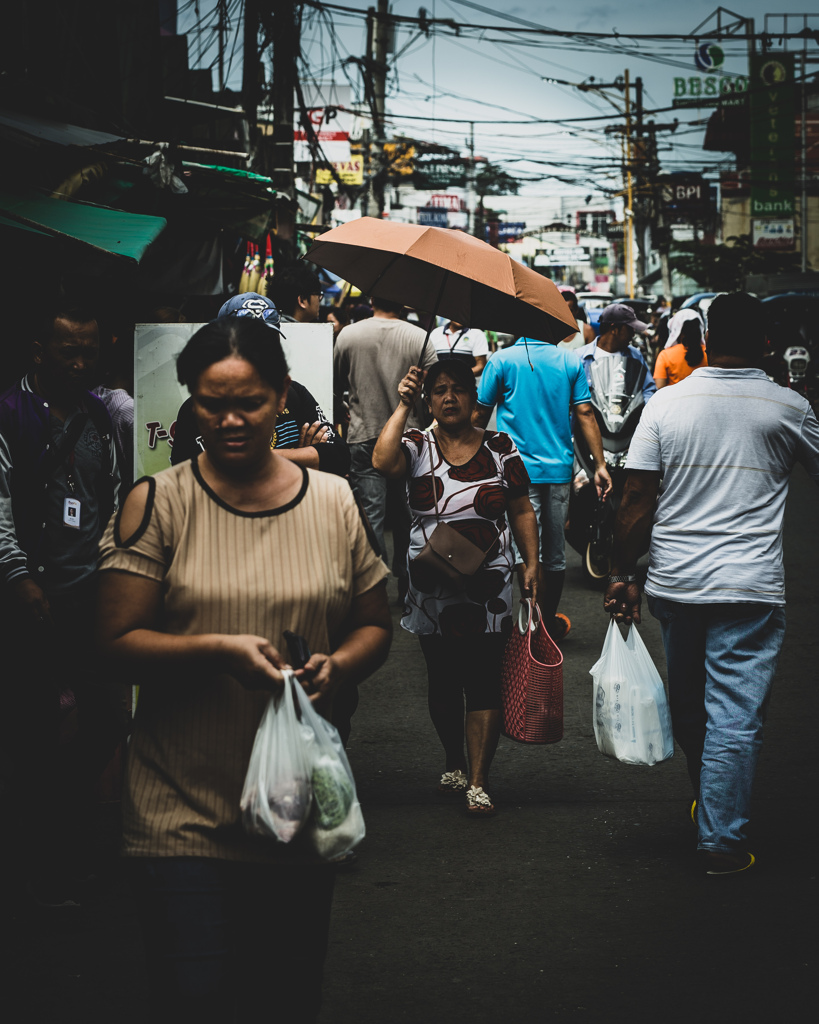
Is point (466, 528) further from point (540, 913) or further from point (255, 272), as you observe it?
point (255, 272)

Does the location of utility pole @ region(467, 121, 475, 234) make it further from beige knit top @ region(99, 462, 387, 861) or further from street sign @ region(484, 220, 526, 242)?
beige knit top @ region(99, 462, 387, 861)

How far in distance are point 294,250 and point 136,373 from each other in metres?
9.43

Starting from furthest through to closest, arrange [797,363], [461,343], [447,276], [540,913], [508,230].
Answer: [508,230] < [797,363] < [461,343] < [447,276] < [540,913]

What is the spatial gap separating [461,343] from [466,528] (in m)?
6.85

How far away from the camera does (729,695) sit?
4035mm

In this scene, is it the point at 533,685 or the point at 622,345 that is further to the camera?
the point at 622,345

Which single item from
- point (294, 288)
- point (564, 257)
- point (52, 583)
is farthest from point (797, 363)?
point (564, 257)

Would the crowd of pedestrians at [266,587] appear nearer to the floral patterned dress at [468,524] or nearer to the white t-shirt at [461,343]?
the floral patterned dress at [468,524]

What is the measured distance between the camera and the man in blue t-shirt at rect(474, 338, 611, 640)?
6.82 metres

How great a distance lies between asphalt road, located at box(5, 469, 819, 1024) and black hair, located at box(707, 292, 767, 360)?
1859 mm

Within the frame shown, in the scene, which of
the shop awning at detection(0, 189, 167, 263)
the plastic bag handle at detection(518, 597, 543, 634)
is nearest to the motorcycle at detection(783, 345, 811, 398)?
the shop awning at detection(0, 189, 167, 263)

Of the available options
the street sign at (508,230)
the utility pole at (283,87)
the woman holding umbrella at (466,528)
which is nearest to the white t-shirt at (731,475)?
the woman holding umbrella at (466,528)

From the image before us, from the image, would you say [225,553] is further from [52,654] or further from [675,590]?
[675,590]

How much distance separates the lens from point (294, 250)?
1387 centimetres
